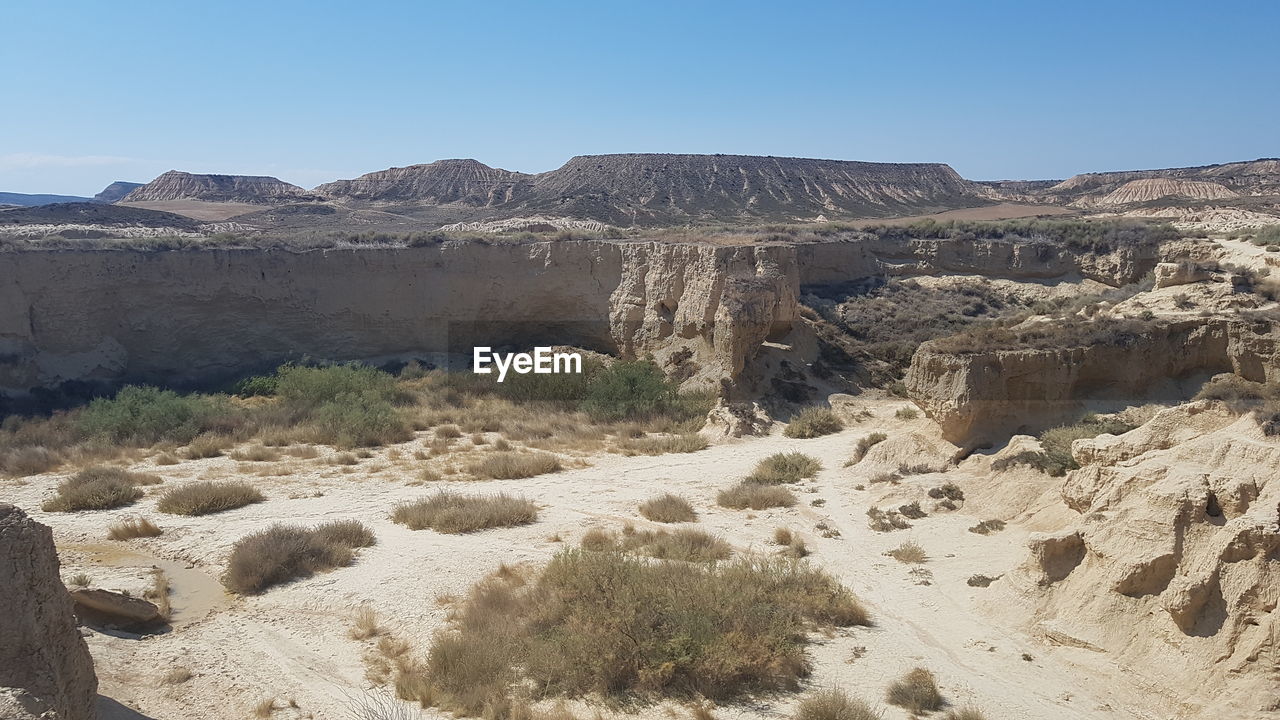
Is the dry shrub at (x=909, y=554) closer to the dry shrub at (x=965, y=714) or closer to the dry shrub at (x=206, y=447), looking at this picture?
the dry shrub at (x=965, y=714)

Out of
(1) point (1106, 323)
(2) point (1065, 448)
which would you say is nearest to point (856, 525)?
(2) point (1065, 448)

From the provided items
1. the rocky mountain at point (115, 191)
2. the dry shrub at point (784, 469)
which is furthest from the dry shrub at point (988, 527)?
the rocky mountain at point (115, 191)

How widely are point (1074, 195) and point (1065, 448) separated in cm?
7570

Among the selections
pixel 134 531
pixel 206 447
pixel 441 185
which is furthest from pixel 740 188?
pixel 134 531

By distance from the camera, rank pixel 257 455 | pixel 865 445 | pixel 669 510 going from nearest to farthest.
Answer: pixel 669 510, pixel 865 445, pixel 257 455

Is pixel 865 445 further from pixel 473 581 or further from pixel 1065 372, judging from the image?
pixel 473 581

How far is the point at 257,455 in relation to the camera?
15.6 meters

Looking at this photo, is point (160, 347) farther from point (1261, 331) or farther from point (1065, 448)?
point (1261, 331)

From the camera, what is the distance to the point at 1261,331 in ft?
41.1

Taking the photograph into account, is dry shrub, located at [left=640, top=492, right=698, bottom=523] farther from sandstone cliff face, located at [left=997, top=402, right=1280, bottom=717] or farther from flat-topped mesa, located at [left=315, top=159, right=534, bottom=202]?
flat-topped mesa, located at [left=315, top=159, right=534, bottom=202]

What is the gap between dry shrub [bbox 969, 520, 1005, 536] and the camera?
9.80 metres

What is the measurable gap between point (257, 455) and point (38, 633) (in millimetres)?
10812

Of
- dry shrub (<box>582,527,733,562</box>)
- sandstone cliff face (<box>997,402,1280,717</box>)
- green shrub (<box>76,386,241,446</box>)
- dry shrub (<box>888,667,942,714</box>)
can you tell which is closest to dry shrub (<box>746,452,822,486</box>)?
dry shrub (<box>582,527,733,562</box>)

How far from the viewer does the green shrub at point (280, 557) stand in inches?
359
